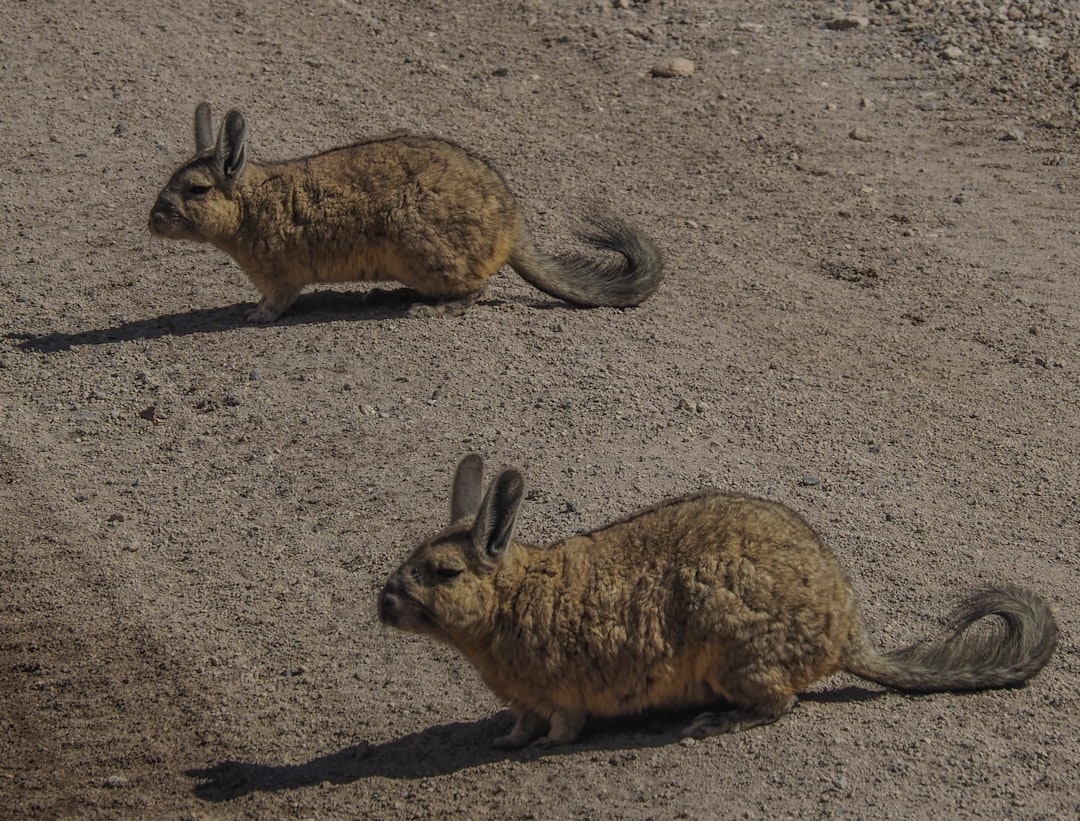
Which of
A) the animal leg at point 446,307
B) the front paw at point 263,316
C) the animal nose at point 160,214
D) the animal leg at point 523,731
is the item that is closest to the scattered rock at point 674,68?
the animal leg at point 446,307

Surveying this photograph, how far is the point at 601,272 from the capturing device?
10547 millimetres

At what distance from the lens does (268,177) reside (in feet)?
34.5

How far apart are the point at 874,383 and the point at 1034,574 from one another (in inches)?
90.3

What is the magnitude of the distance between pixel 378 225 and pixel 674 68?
5.39m

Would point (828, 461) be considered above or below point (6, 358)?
above

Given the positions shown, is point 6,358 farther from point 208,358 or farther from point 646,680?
point 646,680

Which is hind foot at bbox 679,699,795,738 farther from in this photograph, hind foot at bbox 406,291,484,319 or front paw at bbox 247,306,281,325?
front paw at bbox 247,306,281,325

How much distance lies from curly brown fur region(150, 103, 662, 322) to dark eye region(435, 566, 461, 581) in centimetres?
412

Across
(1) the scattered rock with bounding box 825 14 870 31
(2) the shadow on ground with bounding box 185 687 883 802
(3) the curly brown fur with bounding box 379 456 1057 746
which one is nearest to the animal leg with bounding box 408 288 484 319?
(3) the curly brown fur with bounding box 379 456 1057 746

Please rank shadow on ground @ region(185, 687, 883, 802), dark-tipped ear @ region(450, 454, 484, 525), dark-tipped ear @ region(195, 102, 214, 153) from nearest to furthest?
1. shadow on ground @ region(185, 687, 883, 802)
2. dark-tipped ear @ region(450, 454, 484, 525)
3. dark-tipped ear @ region(195, 102, 214, 153)

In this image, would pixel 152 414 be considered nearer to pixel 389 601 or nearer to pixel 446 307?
pixel 446 307

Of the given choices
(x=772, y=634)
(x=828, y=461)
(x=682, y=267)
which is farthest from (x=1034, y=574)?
(x=682, y=267)

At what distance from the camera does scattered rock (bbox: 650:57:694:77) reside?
14562mm

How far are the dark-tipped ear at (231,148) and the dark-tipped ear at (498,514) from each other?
4840 mm
